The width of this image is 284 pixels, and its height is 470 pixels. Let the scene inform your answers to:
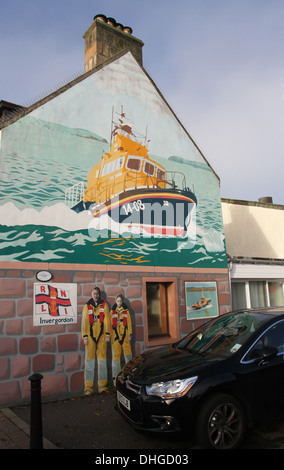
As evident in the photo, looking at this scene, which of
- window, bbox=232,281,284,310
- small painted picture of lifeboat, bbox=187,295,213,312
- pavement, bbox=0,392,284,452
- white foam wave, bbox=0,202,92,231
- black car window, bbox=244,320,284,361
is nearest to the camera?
pavement, bbox=0,392,284,452

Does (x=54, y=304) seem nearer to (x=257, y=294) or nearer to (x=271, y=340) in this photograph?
(x=271, y=340)

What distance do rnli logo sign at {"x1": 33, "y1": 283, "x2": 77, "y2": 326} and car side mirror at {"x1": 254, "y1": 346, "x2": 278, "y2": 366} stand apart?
4.07 m

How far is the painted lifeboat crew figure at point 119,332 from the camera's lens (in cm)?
812

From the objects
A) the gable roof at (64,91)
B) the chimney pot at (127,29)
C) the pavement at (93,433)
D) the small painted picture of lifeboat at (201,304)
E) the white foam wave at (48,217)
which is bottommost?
the pavement at (93,433)

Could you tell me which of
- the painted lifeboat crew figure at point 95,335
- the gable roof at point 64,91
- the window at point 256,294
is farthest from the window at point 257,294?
the painted lifeboat crew figure at point 95,335

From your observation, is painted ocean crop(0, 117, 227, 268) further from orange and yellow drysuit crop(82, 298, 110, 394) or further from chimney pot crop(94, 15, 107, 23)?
chimney pot crop(94, 15, 107, 23)

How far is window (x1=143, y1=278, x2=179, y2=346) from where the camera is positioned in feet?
29.6

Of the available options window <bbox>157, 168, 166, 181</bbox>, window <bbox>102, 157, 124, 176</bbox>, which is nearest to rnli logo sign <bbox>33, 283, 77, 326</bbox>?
window <bbox>102, 157, 124, 176</bbox>

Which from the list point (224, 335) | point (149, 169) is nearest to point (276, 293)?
point (149, 169)

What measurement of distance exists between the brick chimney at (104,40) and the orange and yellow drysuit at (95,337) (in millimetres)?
6850

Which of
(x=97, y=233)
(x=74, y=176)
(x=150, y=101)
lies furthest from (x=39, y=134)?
(x=150, y=101)

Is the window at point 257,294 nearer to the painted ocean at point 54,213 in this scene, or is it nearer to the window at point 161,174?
the painted ocean at point 54,213

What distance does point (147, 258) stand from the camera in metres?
8.96
